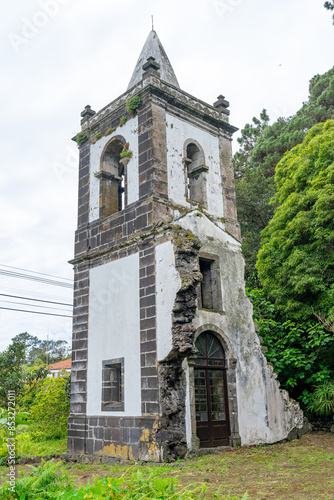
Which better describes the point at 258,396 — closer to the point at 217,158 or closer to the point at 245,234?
the point at 217,158

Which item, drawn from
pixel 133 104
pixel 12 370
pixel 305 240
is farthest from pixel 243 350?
pixel 12 370

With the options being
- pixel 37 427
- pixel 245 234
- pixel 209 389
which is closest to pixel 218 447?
pixel 209 389

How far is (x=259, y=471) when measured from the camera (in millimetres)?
8109

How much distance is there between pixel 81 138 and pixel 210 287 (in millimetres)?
6631

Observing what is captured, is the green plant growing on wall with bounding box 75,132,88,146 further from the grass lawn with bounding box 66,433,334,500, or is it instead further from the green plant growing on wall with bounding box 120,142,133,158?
the grass lawn with bounding box 66,433,334,500

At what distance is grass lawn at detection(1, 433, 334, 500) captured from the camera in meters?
6.58

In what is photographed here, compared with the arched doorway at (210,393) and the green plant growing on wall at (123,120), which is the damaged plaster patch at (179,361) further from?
the green plant growing on wall at (123,120)

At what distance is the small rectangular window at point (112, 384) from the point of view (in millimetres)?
11062

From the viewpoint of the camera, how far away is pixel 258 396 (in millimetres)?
11555

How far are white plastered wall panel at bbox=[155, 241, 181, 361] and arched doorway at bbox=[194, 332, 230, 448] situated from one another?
1.08m

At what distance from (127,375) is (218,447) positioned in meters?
2.67

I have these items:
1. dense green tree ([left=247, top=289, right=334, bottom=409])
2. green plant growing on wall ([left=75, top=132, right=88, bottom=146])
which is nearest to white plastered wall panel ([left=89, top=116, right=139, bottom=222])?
green plant growing on wall ([left=75, top=132, right=88, bottom=146])

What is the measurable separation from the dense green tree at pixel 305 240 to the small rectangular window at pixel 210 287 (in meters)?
2.93

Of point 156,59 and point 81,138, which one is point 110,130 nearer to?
point 81,138
